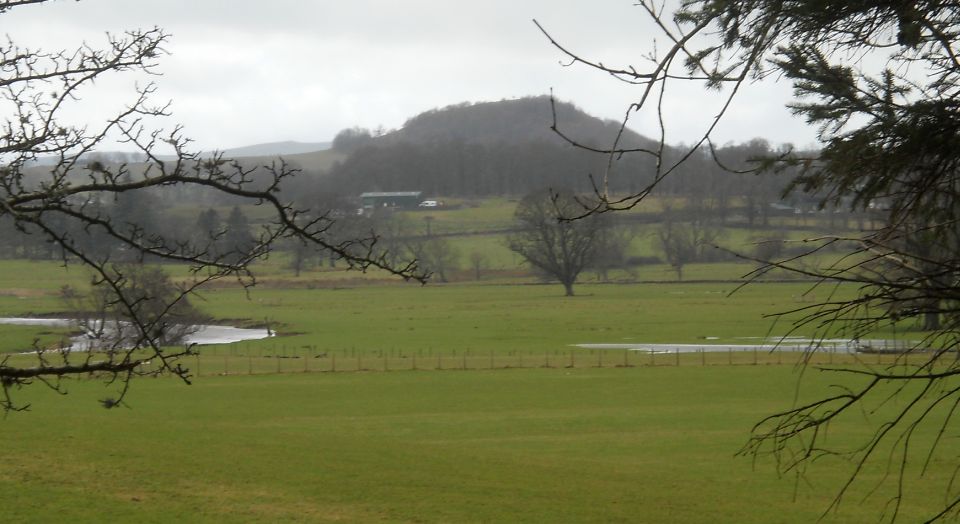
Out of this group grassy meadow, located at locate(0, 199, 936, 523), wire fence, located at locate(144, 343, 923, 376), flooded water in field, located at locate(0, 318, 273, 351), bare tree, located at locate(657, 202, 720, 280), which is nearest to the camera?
grassy meadow, located at locate(0, 199, 936, 523)

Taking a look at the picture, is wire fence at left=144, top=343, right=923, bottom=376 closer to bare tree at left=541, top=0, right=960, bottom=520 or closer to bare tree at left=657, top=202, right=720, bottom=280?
bare tree at left=541, top=0, right=960, bottom=520

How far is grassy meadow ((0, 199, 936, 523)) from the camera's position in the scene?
47.4ft

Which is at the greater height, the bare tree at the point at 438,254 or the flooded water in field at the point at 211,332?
the bare tree at the point at 438,254

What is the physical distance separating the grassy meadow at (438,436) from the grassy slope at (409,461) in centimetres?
6

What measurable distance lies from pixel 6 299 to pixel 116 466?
54290 millimetres

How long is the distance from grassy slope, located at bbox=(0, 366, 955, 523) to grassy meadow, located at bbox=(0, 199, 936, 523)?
6cm

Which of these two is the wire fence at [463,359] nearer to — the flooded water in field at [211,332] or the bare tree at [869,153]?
the flooded water in field at [211,332]

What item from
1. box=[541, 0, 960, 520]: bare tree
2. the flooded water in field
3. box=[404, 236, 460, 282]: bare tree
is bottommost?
the flooded water in field

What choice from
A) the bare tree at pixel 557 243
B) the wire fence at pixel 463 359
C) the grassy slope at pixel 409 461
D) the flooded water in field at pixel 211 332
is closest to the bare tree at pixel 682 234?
the bare tree at pixel 557 243

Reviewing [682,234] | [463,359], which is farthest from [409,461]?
[682,234]

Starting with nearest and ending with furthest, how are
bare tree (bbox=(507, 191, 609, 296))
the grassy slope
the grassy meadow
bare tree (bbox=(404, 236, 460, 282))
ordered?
the grassy slope → the grassy meadow → bare tree (bbox=(507, 191, 609, 296)) → bare tree (bbox=(404, 236, 460, 282))

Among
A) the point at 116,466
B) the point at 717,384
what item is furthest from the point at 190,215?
the point at 116,466

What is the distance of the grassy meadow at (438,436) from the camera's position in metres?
14.5

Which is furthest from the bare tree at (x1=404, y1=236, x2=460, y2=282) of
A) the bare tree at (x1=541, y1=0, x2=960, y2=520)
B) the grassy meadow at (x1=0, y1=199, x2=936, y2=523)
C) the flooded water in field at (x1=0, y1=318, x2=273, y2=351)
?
the bare tree at (x1=541, y1=0, x2=960, y2=520)
